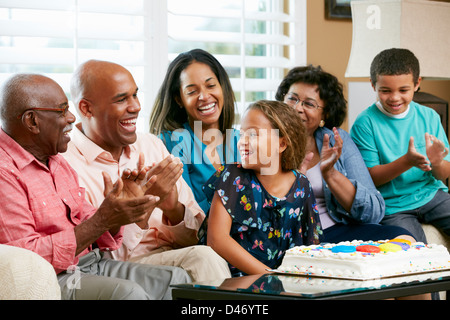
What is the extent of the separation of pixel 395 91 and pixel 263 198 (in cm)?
99

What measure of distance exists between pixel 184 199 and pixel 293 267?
69cm

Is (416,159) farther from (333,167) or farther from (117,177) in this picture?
(117,177)

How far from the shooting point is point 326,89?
3.03 m

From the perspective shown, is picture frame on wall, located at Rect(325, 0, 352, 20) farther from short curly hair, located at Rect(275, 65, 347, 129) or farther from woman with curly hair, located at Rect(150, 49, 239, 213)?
woman with curly hair, located at Rect(150, 49, 239, 213)

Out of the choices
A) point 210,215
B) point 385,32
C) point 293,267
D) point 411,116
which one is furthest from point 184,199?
point 385,32

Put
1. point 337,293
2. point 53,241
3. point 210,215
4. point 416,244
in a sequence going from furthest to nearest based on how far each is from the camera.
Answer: point 210,215 → point 416,244 → point 53,241 → point 337,293

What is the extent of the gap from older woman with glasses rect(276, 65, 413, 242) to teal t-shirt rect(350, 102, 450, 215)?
97 mm

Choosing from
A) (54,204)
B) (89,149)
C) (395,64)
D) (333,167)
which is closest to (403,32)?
(395,64)

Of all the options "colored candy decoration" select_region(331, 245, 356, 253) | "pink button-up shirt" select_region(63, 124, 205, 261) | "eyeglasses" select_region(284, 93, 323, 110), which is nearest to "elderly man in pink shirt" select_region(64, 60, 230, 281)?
"pink button-up shirt" select_region(63, 124, 205, 261)

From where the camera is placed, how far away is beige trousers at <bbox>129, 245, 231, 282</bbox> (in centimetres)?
214

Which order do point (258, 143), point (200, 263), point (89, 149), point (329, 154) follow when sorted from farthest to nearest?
point (329, 154)
point (258, 143)
point (89, 149)
point (200, 263)

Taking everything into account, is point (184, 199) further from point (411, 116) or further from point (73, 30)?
point (411, 116)

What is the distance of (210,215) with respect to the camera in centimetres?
238

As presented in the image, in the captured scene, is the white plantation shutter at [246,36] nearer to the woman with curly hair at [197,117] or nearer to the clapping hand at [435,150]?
the woman with curly hair at [197,117]
